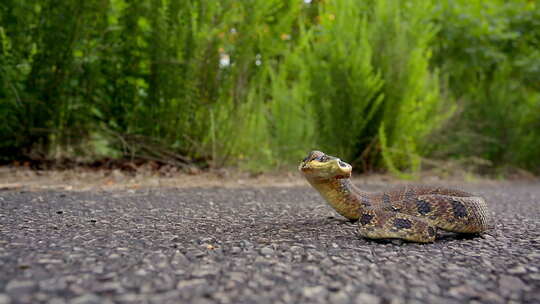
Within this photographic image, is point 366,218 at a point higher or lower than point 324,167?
lower

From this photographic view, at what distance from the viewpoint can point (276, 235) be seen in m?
2.26

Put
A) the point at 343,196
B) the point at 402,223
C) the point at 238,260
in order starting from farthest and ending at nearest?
1. the point at 343,196
2. the point at 402,223
3. the point at 238,260

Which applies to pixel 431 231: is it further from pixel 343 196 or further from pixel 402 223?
pixel 343 196

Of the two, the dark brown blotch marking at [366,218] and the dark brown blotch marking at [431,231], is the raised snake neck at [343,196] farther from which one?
the dark brown blotch marking at [431,231]

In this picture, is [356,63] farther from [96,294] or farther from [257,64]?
[96,294]

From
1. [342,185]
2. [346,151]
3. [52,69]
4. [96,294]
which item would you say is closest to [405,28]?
[346,151]

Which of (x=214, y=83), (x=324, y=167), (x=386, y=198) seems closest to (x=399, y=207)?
(x=386, y=198)

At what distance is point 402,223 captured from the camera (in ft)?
7.02

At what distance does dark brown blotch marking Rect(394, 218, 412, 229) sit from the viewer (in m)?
2.13

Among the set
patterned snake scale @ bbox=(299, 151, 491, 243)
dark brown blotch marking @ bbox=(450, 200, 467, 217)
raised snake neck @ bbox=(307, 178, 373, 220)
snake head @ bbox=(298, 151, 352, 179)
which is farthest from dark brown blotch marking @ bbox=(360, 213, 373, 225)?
dark brown blotch marking @ bbox=(450, 200, 467, 217)

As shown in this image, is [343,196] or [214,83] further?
[214,83]

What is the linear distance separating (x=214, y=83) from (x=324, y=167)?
305cm

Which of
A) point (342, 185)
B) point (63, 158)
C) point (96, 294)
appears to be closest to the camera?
point (96, 294)

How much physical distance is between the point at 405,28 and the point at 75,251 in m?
5.09
